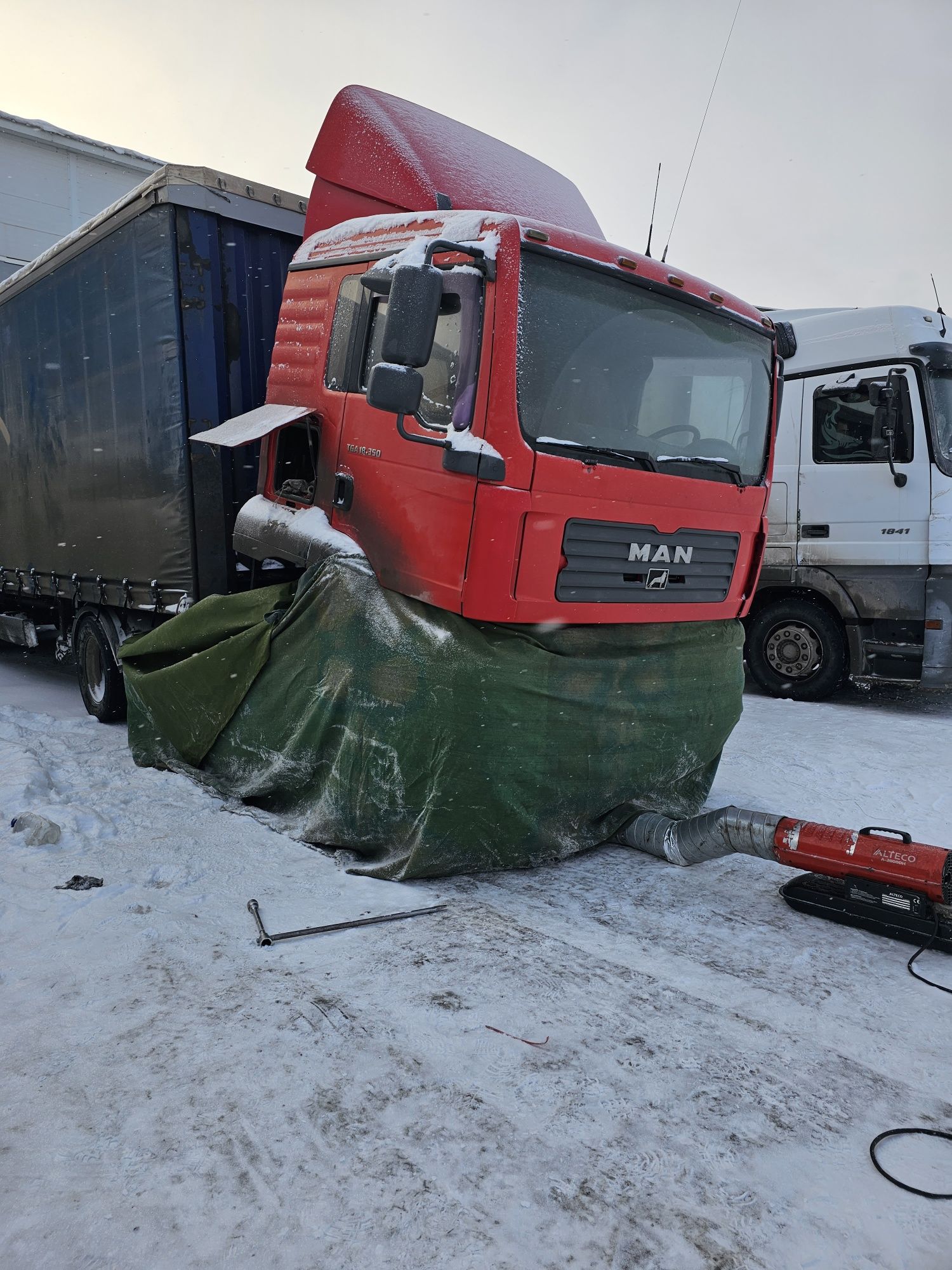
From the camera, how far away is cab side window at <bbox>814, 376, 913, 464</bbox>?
271 inches

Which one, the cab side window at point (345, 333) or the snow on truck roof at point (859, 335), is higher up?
the snow on truck roof at point (859, 335)

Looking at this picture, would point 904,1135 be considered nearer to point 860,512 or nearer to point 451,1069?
point 451,1069

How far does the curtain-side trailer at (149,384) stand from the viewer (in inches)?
207

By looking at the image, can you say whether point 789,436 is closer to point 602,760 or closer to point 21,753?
point 602,760

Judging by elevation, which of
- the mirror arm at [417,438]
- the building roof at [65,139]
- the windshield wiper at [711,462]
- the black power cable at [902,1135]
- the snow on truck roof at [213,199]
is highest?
the building roof at [65,139]

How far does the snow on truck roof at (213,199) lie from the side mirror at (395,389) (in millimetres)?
2506

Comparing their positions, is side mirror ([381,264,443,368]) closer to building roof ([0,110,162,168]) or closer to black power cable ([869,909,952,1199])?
black power cable ([869,909,952,1199])

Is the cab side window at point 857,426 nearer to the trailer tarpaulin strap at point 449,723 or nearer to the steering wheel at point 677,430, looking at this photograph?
the trailer tarpaulin strap at point 449,723

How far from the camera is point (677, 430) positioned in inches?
160

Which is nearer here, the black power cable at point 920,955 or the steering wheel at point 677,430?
the black power cable at point 920,955

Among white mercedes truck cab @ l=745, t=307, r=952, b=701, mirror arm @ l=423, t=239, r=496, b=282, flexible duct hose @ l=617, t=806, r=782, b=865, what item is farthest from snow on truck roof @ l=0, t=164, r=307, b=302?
flexible duct hose @ l=617, t=806, r=782, b=865

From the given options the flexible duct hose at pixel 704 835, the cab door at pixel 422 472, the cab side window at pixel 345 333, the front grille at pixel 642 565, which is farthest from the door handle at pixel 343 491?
the flexible duct hose at pixel 704 835

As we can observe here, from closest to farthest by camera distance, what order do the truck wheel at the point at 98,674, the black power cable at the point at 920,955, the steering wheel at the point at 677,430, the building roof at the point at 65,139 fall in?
the black power cable at the point at 920,955
the steering wheel at the point at 677,430
the truck wheel at the point at 98,674
the building roof at the point at 65,139

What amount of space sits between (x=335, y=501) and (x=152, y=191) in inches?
100
